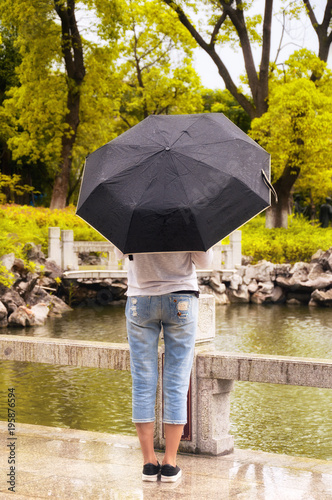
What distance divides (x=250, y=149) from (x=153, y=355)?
49.6 inches

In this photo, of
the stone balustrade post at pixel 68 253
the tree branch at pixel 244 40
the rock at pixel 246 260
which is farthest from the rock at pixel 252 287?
the tree branch at pixel 244 40

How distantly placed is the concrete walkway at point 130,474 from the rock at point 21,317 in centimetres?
1135

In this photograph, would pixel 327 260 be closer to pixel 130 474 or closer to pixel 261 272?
pixel 261 272

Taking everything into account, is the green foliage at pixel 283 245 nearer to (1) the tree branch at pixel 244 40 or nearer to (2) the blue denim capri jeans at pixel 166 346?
(1) the tree branch at pixel 244 40

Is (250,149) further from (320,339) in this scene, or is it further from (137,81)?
(137,81)

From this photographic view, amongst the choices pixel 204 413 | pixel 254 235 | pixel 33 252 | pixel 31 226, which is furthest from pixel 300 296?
pixel 204 413

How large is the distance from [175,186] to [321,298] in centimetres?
1796

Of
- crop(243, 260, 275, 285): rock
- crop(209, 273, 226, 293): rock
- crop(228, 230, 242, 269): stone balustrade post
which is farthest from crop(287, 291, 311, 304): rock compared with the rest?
crop(209, 273, 226, 293): rock

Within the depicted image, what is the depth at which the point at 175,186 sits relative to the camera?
377 centimetres

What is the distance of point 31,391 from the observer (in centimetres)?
925

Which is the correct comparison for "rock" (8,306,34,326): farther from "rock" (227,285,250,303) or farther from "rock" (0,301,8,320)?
"rock" (227,285,250,303)

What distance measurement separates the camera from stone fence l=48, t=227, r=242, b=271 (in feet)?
67.1

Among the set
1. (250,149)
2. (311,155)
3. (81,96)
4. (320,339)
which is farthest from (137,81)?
(250,149)

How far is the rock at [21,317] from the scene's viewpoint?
Result: 53.0 feet
